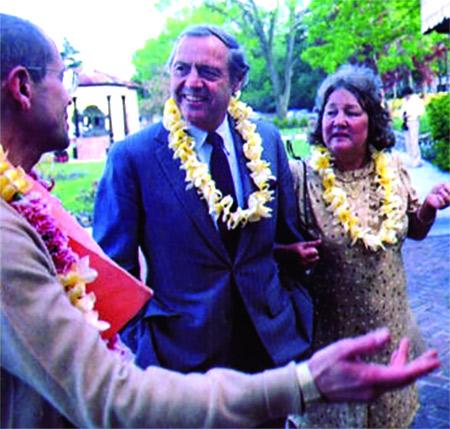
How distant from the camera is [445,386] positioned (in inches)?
173

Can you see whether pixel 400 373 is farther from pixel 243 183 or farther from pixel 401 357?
pixel 243 183

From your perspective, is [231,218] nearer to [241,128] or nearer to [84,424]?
[241,128]

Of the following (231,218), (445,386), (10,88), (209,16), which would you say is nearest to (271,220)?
(231,218)

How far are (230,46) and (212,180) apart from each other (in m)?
0.58

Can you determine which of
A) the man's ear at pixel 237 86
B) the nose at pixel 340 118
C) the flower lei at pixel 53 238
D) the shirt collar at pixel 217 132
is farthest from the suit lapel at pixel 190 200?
the flower lei at pixel 53 238

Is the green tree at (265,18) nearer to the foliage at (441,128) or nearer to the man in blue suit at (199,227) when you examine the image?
the foliage at (441,128)

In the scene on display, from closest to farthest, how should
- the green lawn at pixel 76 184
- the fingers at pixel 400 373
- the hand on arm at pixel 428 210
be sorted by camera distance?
the fingers at pixel 400 373, the hand on arm at pixel 428 210, the green lawn at pixel 76 184

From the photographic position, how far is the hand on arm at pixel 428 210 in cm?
303

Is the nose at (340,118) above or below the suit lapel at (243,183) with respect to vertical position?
above

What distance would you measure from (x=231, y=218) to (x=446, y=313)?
407 cm

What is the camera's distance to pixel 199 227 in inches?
98.3

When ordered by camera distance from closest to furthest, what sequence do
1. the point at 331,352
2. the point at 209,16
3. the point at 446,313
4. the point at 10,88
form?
the point at 331,352 < the point at 10,88 < the point at 446,313 < the point at 209,16

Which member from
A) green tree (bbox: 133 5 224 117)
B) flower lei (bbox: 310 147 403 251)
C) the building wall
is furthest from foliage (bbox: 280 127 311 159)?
the building wall

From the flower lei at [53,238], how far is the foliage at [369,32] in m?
21.0
